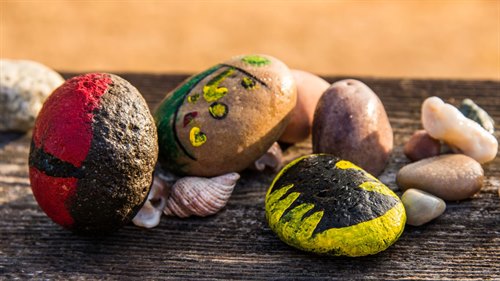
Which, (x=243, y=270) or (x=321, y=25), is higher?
(x=243, y=270)

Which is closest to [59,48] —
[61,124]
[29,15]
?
[29,15]

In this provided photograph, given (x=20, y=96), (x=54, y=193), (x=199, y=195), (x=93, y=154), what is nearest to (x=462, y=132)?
(x=199, y=195)

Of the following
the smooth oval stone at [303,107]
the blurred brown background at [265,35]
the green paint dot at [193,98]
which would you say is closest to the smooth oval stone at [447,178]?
the smooth oval stone at [303,107]

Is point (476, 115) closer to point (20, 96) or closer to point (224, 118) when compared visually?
point (224, 118)

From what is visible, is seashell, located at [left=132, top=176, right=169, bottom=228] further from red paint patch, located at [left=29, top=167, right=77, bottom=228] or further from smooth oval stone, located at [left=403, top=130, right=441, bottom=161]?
smooth oval stone, located at [left=403, top=130, right=441, bottom=161]

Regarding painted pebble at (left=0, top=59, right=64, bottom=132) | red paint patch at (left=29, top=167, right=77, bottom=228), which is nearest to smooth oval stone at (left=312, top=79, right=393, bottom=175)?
red paint patch at (left=29, top=167, right=77, bottom=228)

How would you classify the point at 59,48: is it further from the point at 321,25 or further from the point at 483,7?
the point at 483,7
